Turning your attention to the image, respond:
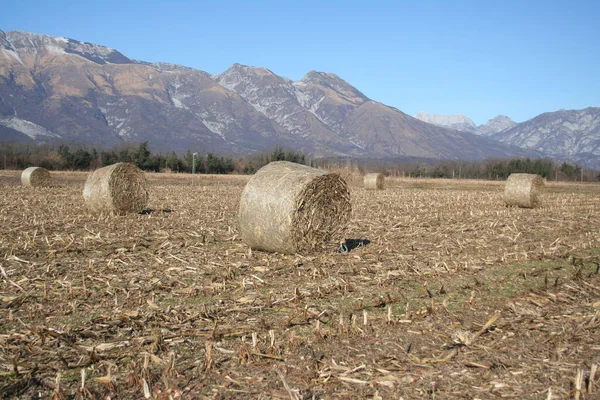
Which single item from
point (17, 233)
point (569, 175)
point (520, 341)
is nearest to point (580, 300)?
point (520, 341)

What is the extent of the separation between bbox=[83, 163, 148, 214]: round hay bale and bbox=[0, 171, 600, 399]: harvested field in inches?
187

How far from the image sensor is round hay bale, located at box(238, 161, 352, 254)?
10859 mm

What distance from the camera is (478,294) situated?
26.7 ft

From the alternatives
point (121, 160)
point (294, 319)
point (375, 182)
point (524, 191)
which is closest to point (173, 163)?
point (121, 160)

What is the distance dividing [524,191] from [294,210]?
622 inches

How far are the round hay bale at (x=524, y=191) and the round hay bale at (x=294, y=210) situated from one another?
14155mm

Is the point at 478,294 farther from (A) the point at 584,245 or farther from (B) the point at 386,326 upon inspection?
(A) the point at 584,245

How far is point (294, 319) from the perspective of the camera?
6.78 m

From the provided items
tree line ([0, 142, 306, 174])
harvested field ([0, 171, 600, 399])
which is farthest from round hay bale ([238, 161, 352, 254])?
tree line ([0, 142, 306, 174])

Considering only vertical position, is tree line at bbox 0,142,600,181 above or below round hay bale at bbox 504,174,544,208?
above

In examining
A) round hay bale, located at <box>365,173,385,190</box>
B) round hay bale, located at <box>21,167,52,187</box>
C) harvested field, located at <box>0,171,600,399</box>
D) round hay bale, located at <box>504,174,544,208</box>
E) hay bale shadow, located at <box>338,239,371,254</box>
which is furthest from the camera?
round hay bale, located at <box>365,173,385,190</box>

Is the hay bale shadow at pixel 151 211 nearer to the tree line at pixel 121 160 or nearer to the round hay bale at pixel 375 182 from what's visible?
the round hay bale at pixel 375 182

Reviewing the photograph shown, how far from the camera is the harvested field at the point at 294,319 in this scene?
509cm

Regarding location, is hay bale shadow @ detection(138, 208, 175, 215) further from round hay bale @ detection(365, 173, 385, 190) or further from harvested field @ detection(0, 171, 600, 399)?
round hay bale @ detection(365, 173, 385, 190)
